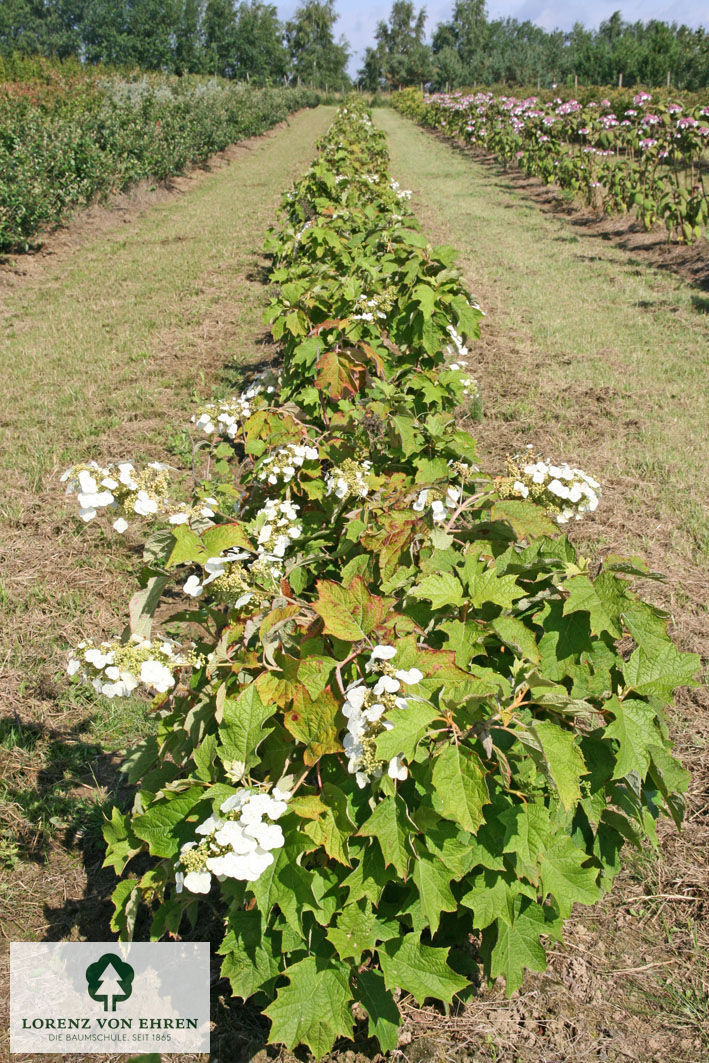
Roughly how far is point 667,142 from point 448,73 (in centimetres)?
6131

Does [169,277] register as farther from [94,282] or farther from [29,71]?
[29,71]

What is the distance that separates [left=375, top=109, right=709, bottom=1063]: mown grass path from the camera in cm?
175

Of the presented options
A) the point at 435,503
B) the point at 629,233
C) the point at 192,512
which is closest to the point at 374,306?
the point at 435,503

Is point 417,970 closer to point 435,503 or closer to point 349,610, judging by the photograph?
point 349,610

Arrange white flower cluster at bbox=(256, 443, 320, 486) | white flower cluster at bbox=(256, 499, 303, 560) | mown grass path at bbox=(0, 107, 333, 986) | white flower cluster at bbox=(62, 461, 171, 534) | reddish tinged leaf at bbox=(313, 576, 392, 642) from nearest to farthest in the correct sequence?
1. reddish tinged leaf at bbox=(313, 576, 392, 642)
2. white flower cluster at bbox=(62, 461, 171, 534)
3. white flower cluster at bbox=(256, 499, 303, 560)
4. white flower cluster at bbox=(256, 443, 320, 486)
5. mown grass path at bbox=(0, 107, 333, 986)

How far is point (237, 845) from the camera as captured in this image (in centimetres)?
105

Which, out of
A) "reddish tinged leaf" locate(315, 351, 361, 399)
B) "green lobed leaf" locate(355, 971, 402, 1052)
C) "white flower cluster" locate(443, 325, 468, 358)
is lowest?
"green lobed leaf" locate(355, 971, 402, 1052)

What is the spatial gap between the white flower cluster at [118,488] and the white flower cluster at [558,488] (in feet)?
3.10

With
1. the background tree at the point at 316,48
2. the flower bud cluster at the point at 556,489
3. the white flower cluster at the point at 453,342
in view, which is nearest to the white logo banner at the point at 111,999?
the flower bud cluster at the point at 556,489

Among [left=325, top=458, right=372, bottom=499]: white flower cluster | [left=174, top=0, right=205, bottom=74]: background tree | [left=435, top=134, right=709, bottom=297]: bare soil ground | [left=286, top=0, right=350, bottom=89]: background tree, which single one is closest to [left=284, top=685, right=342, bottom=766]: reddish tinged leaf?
[left=325, top=458, right=372, bottom=499]: white flower cluster

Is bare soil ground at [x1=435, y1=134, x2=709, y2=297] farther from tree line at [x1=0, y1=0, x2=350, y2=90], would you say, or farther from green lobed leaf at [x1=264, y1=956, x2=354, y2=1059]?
tree line at [x1=0, y1=0, x2=350, y2=90]

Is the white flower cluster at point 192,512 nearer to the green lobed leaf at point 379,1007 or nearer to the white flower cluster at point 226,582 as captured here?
the white flower cluster at point 226,582

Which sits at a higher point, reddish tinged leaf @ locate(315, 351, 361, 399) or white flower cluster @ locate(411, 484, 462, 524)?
reddish tinged leaf @ locate(315, 351, 361, 399)

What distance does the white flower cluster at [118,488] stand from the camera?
1.50m
